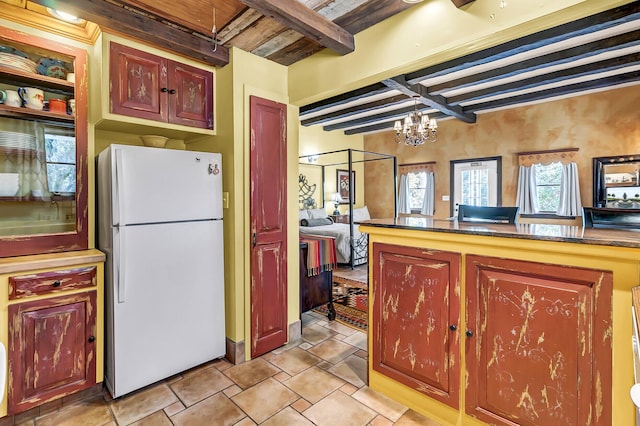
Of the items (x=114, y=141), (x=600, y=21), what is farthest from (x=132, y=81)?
(x=600, y=21)

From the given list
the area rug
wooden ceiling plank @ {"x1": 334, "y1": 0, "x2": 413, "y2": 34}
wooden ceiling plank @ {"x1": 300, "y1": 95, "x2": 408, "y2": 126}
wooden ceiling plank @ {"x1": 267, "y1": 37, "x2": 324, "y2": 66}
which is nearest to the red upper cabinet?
wooden ceiling plank @ {"x1": 267, "y1": 37, "x2": 324, "y2": 66}

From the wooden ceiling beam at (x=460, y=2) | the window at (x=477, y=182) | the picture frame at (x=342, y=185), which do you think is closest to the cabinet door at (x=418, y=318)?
the wooden ceiling beam at (x=460, y=2)

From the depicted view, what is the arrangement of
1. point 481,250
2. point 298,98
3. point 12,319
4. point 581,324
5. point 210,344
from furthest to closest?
point 298,98, point 210,344, point 12,319, point 481,250, point 581,324

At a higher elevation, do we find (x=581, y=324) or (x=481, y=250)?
(x=481, y=250)

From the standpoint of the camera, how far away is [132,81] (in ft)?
7.42

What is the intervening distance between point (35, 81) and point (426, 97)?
4.51 meters

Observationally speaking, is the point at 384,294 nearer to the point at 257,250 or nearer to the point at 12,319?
the point at 257,250

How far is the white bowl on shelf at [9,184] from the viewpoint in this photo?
212 centimetres

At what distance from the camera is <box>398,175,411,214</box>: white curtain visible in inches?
Result: 304

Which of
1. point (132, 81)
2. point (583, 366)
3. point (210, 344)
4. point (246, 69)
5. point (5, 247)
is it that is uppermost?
point (246, 69)

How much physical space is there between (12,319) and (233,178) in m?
1.55

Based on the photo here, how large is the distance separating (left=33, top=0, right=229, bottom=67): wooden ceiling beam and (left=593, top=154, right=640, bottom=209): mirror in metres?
5.94

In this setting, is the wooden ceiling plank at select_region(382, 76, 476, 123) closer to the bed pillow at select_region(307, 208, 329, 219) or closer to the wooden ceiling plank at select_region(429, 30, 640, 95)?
the wooden ceiling plank at select_region(429, 30, 640, 95)

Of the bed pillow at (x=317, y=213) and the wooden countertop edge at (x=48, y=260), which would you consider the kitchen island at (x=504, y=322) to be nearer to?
the wooden countertop edge at (x=48, y=260)
